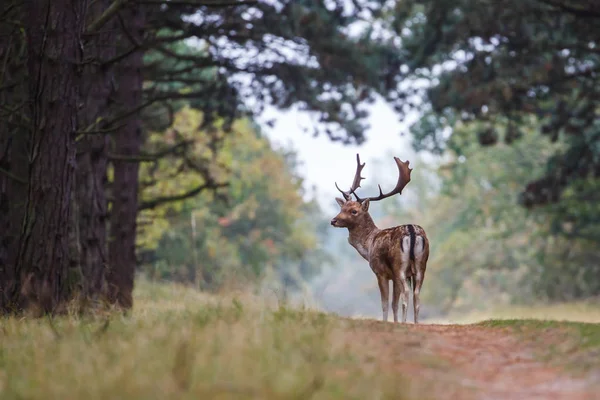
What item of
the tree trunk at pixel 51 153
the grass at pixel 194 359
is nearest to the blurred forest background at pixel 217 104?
the tree trunk at pixel 51 153

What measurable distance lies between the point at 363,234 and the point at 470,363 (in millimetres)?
3919

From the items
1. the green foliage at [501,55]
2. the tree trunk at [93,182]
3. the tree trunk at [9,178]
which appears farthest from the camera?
the green foliage at [501,55]

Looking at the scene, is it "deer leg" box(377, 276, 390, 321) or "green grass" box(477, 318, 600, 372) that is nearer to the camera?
"green grass" box(477, 318, 600, 372)

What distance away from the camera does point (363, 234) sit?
34.6 ft

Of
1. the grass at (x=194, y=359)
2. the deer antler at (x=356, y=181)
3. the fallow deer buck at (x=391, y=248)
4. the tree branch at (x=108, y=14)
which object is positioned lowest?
the grass at (x=194, y=359)

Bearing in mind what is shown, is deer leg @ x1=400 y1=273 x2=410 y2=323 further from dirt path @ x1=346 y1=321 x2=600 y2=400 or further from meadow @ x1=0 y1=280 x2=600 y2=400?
dirt path @ x1=346 y1=321 x2=600 y2=400

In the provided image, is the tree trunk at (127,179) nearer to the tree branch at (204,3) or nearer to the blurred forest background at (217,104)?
the blurred forest background at (217,104)

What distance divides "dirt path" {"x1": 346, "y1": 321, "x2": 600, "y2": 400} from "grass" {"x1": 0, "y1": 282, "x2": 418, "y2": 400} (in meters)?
0.28

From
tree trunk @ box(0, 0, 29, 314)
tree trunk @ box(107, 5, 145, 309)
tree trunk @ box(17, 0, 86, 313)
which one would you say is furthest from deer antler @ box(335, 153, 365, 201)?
tree trunk @ box(107, 5, 145, 309)

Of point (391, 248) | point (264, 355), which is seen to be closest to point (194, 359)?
point (264, 355)

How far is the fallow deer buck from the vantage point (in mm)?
9477

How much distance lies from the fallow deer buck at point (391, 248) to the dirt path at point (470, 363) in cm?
123

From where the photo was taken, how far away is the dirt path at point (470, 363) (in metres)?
5.77

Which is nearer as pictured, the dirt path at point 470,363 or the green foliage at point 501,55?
the dirt path at point 470,363
